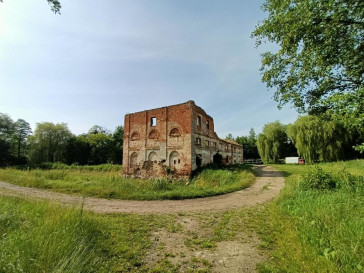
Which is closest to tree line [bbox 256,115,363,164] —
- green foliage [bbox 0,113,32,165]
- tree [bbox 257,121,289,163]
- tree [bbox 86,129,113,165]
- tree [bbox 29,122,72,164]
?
tree [bbox 257,121,289,163]

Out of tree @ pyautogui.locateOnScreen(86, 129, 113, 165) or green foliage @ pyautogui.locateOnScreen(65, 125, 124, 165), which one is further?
tree @ pyautogui.locateOnScreen(86, 129, 113, 165)

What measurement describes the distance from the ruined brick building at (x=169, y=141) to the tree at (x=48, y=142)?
81.6 feet

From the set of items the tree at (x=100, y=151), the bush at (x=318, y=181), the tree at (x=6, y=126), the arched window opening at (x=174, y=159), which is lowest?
the bush at (x=318, y=181)

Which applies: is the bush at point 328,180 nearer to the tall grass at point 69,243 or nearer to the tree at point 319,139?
the tall grass at point 69,243

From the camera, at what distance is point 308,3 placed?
21.2 feet

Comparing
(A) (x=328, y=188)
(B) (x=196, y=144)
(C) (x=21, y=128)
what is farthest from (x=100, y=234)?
(C) (x=21, y=128)

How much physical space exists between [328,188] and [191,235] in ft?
23.0

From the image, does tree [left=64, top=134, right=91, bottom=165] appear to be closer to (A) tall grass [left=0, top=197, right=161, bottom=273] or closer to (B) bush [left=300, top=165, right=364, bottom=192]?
(A) tall grass [left=0, top=197, right=161, bottom=273]

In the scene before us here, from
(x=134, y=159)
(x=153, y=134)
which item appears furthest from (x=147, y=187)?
(x=134, y=159)

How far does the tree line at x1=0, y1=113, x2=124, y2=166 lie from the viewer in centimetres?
3512

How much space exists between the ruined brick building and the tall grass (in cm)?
1164

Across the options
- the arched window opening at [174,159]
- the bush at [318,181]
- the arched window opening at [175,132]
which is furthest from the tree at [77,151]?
the bush at [318,181]

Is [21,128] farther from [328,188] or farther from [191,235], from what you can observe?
[328,188]

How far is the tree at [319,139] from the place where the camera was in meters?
23.1
